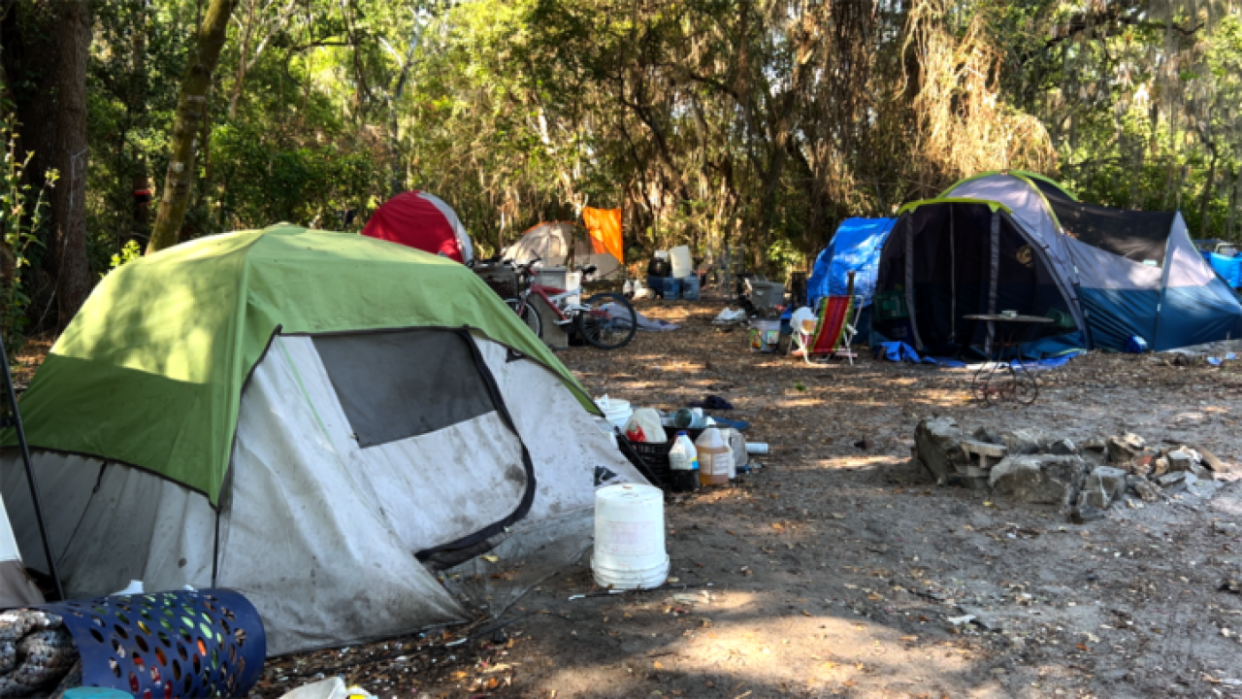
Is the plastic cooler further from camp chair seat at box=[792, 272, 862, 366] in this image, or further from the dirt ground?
the dirt ground

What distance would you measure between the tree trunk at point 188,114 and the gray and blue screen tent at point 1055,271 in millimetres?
7729

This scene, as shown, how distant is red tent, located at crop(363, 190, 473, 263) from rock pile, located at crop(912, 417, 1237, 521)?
373 inches

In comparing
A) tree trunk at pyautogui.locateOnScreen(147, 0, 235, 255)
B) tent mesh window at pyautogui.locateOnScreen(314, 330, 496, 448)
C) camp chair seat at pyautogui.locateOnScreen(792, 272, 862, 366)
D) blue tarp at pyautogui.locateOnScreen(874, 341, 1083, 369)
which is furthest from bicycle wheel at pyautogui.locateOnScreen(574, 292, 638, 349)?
tent mesh window at pyautogui.locateOnScreen(314, 330, 496, 448)

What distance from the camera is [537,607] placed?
379 centimetres

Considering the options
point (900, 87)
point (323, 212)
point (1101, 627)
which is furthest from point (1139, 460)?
point (323, 212)

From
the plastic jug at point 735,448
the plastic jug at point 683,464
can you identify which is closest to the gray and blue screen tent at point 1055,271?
the plastic jug at point 735,448

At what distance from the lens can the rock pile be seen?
513 centimetres

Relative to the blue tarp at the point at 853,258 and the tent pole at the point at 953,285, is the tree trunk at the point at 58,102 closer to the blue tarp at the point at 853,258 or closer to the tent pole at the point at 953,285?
the blue tarp at the point at 853,258

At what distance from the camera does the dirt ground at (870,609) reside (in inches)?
124

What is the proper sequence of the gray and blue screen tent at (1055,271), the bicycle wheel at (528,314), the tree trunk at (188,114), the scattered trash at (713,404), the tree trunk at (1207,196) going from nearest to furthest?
the tree trunk at (188,114) → the scattered trash at (713,404) → the gray and blue screen tent at (1055,271) → the bicycle wheel at (528,314) → the tree trunk at (1207,196)

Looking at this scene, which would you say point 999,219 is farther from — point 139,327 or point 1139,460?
point 139,327

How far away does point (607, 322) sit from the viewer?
1162 cm

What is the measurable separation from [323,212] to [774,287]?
8.45m

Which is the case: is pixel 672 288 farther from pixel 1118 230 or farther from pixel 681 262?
pixel 1118 230
